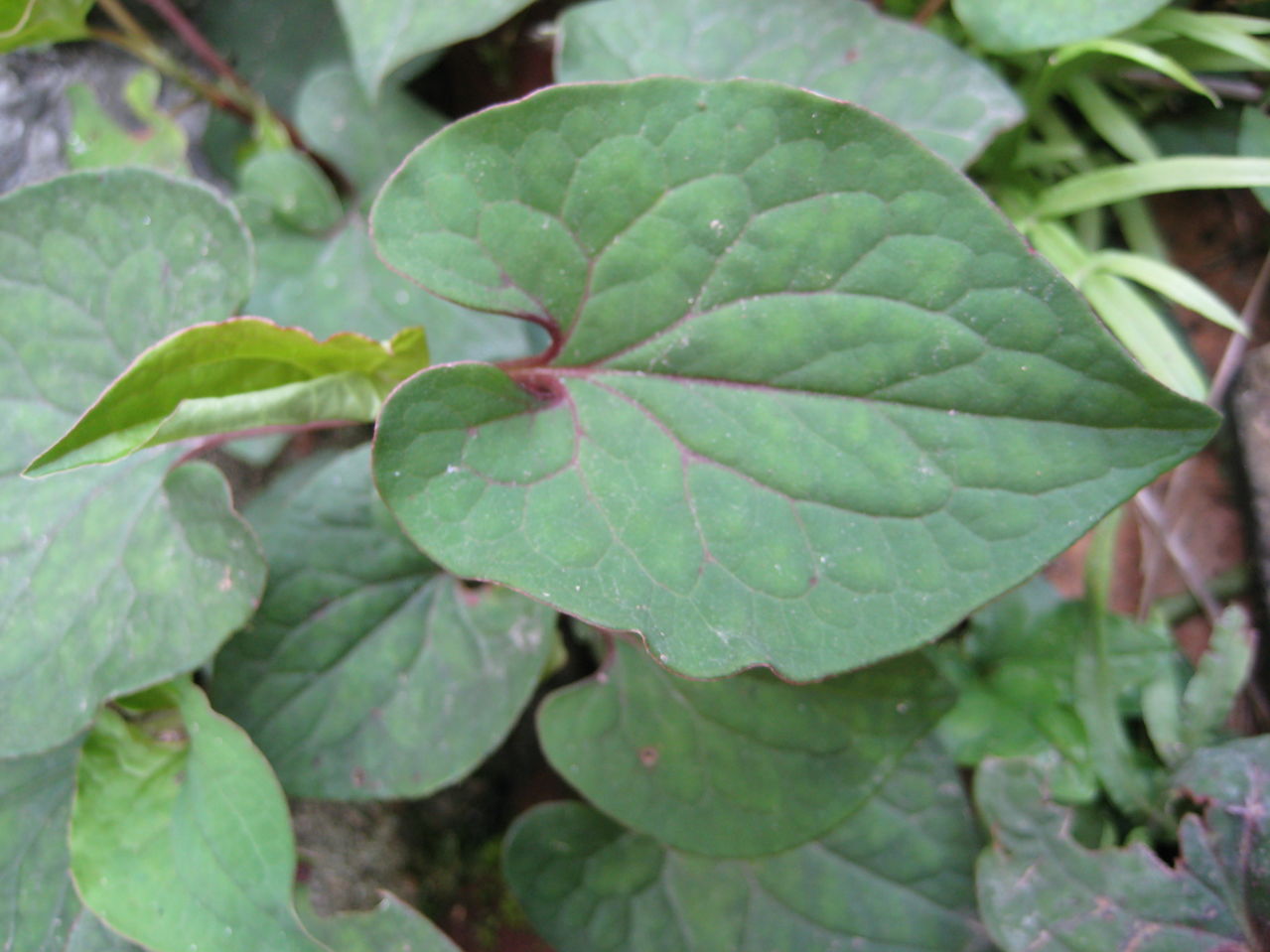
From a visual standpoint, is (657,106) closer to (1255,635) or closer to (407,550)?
(407,550)

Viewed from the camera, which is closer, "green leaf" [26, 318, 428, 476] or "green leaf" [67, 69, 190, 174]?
"green leaf" [26, 318, 428, 476]

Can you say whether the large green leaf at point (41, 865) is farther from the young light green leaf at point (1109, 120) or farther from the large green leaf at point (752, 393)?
the young light green leaf at point (1109, 120)

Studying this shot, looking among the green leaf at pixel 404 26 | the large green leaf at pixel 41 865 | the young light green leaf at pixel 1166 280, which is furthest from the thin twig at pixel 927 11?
the large green leaf at pixel 41 865

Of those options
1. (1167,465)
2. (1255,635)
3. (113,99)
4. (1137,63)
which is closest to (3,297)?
(113,99)

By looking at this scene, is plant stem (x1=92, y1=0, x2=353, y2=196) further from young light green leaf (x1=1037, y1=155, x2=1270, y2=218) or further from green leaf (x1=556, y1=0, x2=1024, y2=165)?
young light green leaf (x1=1037, y1=155, x2=1270, y2=218)

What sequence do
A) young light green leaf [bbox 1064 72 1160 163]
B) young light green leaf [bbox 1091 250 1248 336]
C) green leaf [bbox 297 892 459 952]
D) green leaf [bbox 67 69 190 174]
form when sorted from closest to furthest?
green leaf [bbox 297 892 459 952] → young light green leaf [bbox 1091 250 1248 336] → young light green leaf [bbox 1064 72 1160 163] → green leaf [bbox 67 69 190 174]

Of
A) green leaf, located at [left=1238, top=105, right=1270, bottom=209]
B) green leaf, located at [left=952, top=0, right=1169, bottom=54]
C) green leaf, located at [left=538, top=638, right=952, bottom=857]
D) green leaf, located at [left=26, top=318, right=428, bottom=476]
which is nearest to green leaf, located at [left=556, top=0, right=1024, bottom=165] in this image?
green leaf, located at [left=952, top=0, right=1169, bottom=54]

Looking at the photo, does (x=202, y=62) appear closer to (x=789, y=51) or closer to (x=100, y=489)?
(x=100, y=489)
